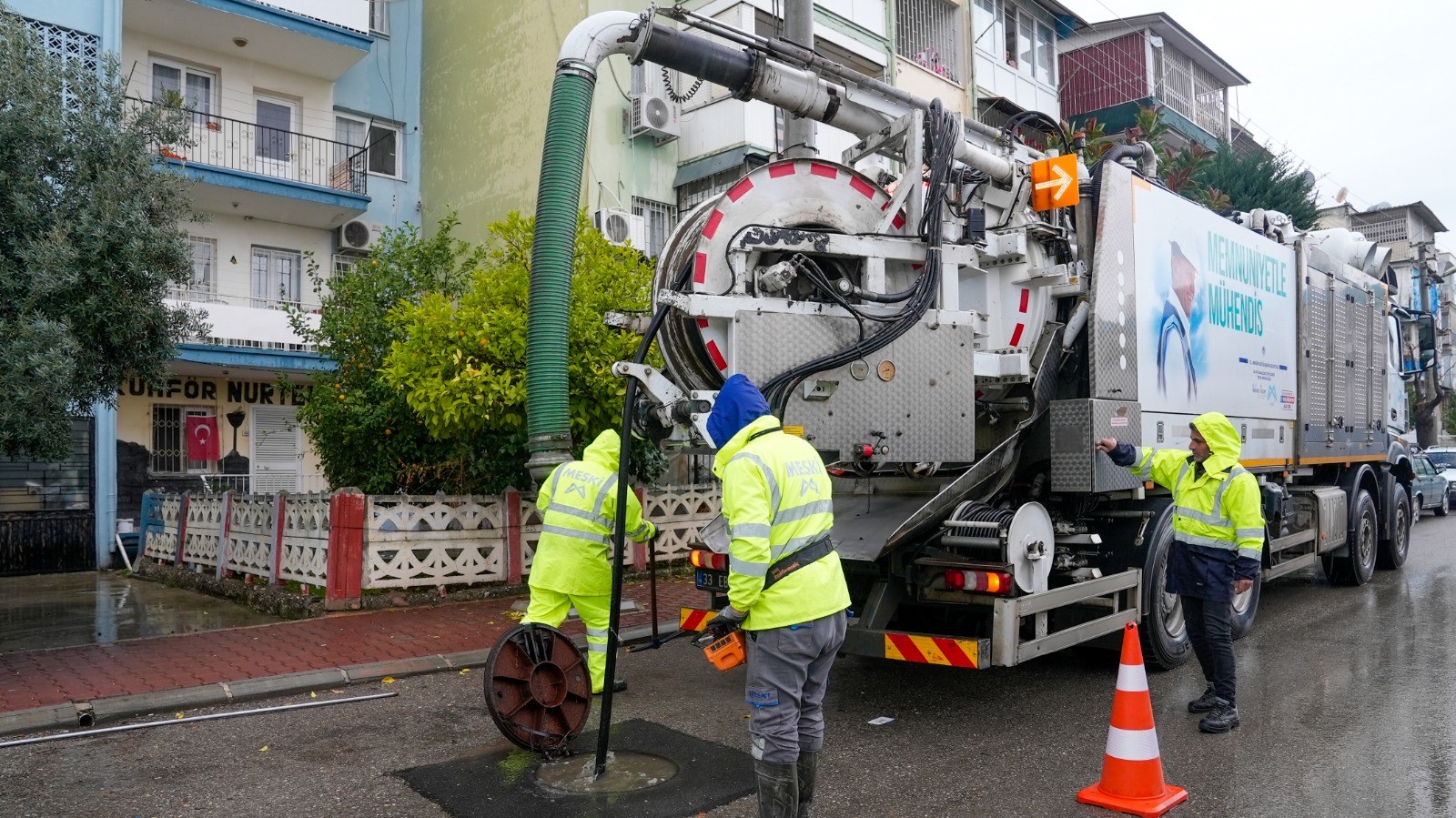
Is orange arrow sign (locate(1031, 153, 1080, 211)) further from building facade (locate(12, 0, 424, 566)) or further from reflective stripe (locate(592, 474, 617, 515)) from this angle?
building facade (locate(12, 0, 424, 566))

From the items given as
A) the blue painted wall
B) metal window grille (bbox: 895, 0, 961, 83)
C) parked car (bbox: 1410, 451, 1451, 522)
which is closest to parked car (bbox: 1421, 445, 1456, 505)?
parked car (bbox: 1410, 451, 1451, 522)

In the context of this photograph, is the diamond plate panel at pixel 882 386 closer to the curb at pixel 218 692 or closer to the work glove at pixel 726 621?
the work glove at pixel 726 621

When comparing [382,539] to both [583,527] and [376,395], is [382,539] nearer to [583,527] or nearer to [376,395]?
[376,395]

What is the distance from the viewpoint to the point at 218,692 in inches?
252

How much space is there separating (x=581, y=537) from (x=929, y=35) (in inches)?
704

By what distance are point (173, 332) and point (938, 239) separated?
6030 millimetres

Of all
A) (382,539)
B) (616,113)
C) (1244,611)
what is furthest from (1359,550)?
(616,113)

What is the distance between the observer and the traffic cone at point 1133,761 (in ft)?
A: 14.1

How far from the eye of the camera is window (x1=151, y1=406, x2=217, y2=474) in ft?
51.4

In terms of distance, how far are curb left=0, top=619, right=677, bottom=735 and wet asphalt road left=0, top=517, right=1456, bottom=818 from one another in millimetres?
163

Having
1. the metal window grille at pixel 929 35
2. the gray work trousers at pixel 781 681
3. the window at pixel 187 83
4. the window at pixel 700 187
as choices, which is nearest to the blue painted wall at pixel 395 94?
the window at pixel 187 83

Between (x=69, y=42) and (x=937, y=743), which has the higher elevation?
(x=69, y=42)

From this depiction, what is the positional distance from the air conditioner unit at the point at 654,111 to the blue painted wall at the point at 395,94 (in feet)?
15.6

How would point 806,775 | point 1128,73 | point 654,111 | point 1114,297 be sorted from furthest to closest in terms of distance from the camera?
point 1128,73 < point 654,111 < point 1114,297 < point 806,775
